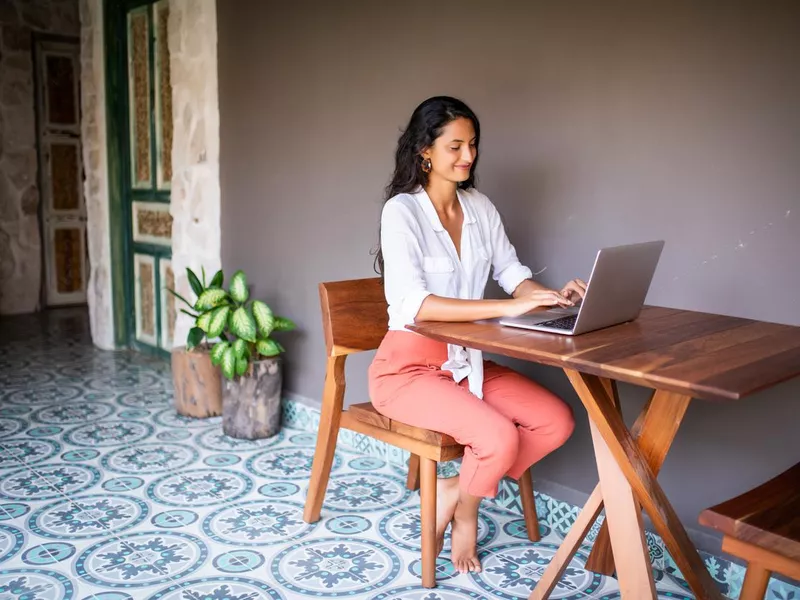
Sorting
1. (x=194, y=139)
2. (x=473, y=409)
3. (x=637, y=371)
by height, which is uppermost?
(x=194, y=139)

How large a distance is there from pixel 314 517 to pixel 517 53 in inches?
66.8

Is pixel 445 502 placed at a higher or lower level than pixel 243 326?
lower

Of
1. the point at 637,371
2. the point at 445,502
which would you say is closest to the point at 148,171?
the point at 445,502

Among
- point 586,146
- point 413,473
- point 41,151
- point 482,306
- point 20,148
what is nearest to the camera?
point 482,306

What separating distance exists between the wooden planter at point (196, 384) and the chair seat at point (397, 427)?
150cm

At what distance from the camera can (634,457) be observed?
1913 mm

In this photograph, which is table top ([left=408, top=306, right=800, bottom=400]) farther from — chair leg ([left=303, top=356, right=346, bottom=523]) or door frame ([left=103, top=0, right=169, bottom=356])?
door frame ([left=103, top=0, right=169, bottom=356])

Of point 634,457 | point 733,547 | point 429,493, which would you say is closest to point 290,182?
point 429,493

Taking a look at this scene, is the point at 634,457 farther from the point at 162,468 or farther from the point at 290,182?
the point at 290,182

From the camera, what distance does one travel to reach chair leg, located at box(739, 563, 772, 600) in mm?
1556

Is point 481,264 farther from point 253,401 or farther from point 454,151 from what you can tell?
point 253,401

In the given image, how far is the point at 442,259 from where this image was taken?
2.37 meters

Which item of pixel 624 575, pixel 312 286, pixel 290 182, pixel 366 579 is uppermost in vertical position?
pixel 290 182

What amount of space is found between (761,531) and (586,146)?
4.60 feet
